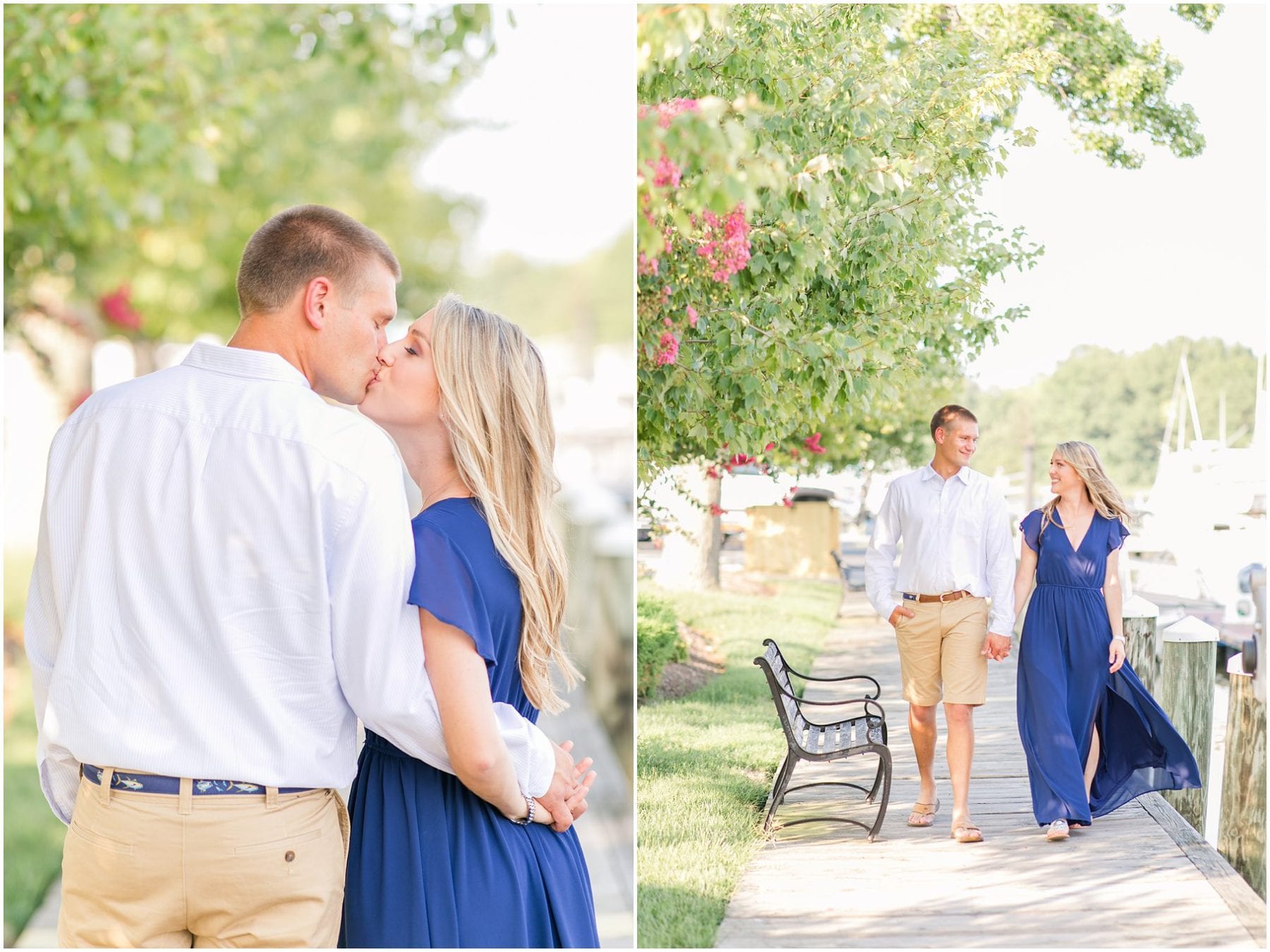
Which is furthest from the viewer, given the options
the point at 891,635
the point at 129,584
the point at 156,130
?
the point at 891,635

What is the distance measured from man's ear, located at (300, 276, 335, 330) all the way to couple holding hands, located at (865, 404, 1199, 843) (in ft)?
6.95

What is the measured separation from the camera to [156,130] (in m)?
3.10

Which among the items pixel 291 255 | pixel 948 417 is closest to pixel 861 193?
pixel 948 417

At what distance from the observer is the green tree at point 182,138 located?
10.4 feet

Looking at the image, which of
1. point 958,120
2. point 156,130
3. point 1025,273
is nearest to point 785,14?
point 958,120

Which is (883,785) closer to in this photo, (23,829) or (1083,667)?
(1083,667)

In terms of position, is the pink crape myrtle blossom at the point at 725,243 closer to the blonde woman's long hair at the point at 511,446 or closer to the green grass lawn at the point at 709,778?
the green grass lawn at the point at 709,778

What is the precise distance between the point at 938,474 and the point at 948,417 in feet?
0.57

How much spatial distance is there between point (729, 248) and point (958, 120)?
0.76m

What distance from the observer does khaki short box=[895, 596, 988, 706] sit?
11.3 ft

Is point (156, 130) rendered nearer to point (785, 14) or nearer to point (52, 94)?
point (52, 94)

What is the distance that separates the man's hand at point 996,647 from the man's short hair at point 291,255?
7.81ft

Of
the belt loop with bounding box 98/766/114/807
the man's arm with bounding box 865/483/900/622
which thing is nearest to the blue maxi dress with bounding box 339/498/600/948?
the belt loop with bounding box 98/766/114/807

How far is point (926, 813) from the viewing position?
3.32 metres
